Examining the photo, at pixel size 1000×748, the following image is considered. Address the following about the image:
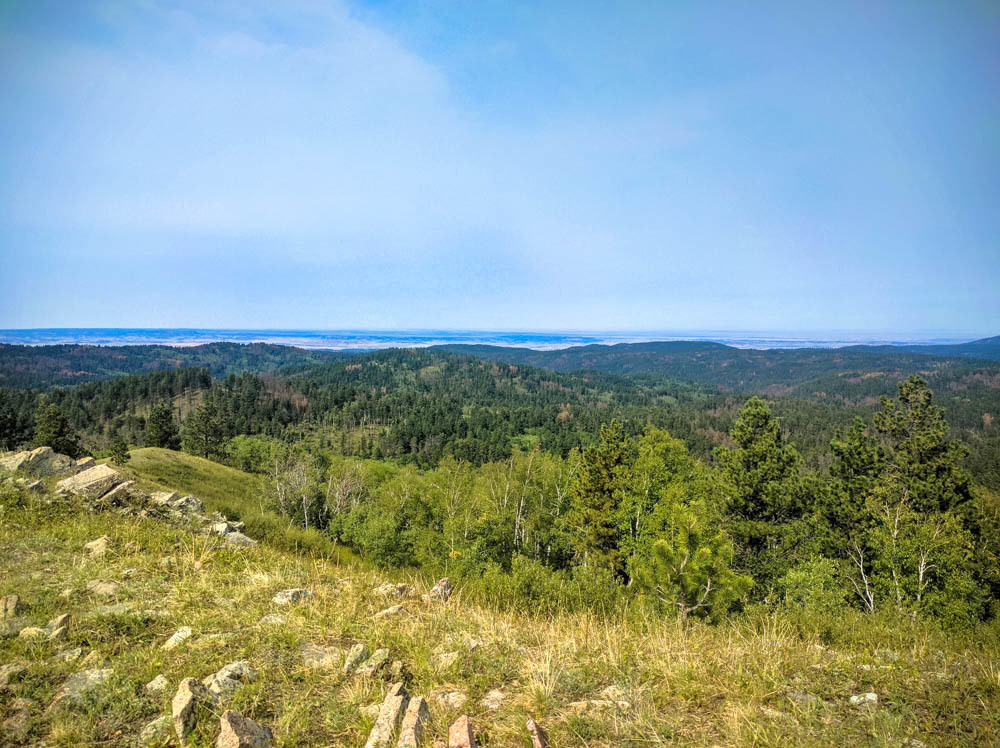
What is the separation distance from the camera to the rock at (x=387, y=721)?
3682mm

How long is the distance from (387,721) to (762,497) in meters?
28.4

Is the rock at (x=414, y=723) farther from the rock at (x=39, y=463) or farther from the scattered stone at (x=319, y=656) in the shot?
the rock at (x=39, y=463)

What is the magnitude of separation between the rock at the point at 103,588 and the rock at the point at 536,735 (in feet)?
19.9

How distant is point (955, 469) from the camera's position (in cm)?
2662

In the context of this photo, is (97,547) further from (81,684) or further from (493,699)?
(493,699)

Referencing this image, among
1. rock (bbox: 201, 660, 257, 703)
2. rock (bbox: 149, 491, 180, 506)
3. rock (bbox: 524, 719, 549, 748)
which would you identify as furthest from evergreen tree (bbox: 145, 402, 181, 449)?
rock (bbox: 524, 719, 549, 748)

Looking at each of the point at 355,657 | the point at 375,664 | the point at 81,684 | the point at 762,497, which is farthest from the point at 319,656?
the point at 762,497

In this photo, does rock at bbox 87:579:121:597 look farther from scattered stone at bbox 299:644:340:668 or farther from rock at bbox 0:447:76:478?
rock at bbox 0:447:76:478

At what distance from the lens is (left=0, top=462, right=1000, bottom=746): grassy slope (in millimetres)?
3896

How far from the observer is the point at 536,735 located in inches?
147

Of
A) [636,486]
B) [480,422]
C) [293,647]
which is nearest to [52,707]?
[293,647]

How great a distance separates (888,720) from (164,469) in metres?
66.3

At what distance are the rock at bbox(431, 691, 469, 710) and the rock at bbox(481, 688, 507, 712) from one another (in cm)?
20

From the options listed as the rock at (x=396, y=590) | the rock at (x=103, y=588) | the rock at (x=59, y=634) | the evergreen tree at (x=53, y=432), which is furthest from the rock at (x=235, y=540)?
the evergreen tree at (x=53, y=432)
